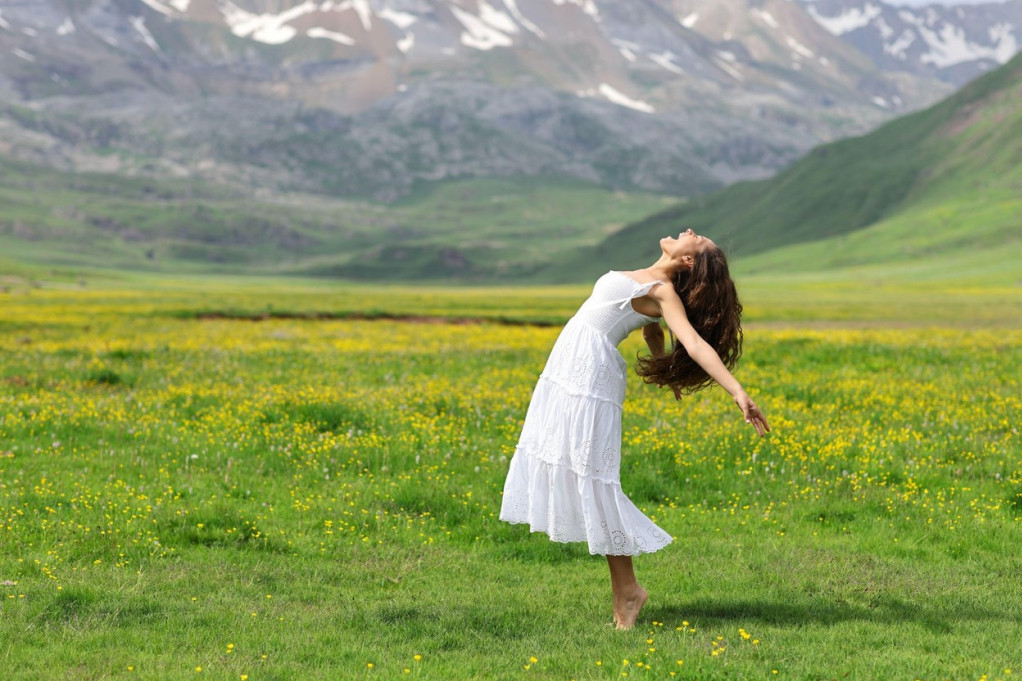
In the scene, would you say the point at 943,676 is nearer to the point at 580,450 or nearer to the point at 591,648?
the point at 591,648

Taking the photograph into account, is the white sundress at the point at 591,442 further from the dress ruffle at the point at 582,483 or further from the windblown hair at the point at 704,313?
the windblown hair at the point at 704,313

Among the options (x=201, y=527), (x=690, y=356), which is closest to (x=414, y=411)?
(x=201, y=527)

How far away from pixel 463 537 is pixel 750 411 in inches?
189

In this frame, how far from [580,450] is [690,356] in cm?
135

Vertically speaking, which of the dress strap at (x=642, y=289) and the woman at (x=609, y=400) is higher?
the dress strap at (x=642, y=289)

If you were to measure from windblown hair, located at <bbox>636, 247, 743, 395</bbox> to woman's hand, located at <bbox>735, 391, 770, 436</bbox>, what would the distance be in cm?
101

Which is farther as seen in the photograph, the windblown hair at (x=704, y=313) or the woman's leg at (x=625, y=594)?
the windblown hair at (x=704, y=313)

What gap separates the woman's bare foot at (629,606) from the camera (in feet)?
29.8

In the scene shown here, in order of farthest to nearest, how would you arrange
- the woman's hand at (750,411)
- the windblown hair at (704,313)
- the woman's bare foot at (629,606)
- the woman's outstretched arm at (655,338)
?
the woman's outstretched arm at (655,338) < the windblown hair at (704,313) < the woman's bare foot at (629,606) < the woman's hand at (750,411)

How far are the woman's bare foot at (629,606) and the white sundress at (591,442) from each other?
0.42 metres

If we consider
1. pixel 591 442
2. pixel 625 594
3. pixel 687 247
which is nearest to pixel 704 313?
pixel 687 247

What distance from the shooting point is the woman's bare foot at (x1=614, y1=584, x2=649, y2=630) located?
9.07 meters

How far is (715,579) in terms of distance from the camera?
34.4 ft

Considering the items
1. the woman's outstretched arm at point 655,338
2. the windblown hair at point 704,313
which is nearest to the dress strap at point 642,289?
the windblown hair at point 704,313
